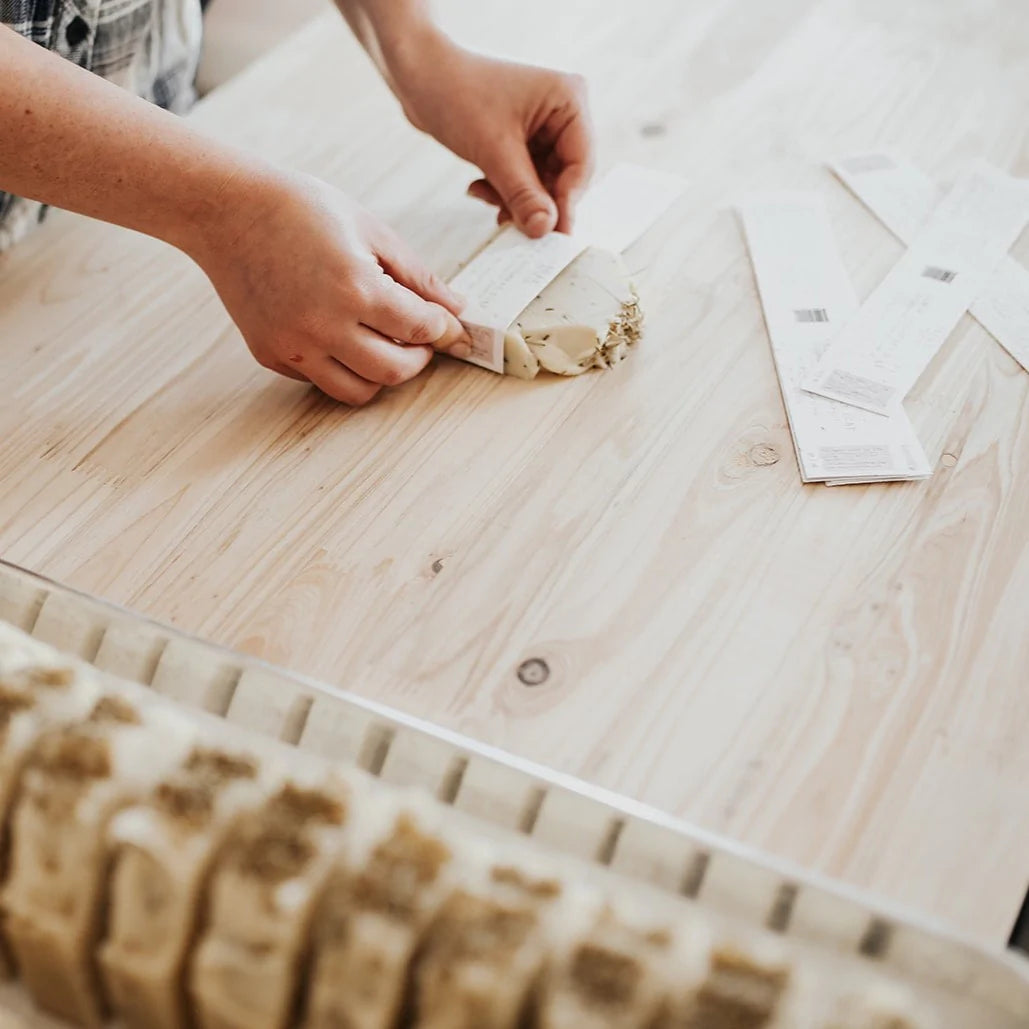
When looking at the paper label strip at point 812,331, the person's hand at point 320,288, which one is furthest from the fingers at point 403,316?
the paper label strip at point 812,331

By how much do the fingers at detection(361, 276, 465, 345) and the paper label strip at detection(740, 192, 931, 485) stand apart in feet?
0.95

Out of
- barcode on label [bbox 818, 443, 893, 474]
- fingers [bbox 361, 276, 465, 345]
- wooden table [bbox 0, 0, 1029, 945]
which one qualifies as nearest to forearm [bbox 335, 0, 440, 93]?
wooden table [bbox 0, 0, 1029, 945]

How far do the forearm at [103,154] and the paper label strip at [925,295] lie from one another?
1.69 ft

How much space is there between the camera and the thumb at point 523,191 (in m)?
1.02

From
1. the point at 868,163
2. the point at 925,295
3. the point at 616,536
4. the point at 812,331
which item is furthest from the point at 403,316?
the point at 868,163

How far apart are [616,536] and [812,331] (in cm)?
30

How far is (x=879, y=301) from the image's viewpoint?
996 mm

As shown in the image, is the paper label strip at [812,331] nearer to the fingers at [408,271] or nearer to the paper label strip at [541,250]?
the paper label strip at [541,250]

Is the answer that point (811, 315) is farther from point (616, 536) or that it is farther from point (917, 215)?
point (616, 536)

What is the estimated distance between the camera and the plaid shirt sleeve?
107 cm

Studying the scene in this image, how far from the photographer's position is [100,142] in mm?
848

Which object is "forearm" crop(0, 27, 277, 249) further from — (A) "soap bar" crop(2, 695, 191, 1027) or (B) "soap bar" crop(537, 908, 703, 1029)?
(B) "soap bar" crop(537, 908, 703, 1029)

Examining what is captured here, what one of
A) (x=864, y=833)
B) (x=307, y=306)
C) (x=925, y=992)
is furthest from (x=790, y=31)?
(x=925, y=992)

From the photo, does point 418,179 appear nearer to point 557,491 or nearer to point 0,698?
point 557,491
